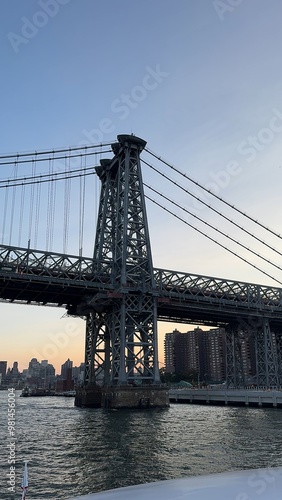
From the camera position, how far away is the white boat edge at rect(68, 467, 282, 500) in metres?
4.82

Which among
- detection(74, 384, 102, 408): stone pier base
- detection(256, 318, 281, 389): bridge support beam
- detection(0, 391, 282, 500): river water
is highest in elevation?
detection(256, 318, 281, 389): bridge support beam

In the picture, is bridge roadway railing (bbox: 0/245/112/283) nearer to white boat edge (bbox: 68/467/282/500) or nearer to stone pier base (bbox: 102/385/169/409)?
stone pier base (bbox: 102/385/169/409)

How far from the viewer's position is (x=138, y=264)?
216 ft

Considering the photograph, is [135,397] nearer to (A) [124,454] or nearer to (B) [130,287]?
(B) [130,287]

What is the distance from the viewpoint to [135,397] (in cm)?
5553

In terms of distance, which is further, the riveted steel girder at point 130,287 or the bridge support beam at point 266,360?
the bridge support beam at point 266,360

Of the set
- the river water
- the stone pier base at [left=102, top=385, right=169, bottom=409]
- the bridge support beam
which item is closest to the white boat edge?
the river water

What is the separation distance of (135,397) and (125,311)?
1221 cm

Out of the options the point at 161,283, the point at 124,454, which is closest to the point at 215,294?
the point at 161,283

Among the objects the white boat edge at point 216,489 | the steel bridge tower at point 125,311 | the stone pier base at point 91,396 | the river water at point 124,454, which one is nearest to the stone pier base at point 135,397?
the steel bridge tower at point 125,311

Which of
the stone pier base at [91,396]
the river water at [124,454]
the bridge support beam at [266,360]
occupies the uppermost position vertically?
the bridge support beam at [266,360]

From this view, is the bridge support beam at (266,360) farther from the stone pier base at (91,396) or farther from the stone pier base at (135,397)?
the stone pier base at (91,396)

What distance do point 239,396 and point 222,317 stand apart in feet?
68.1

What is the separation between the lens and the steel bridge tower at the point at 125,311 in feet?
192
